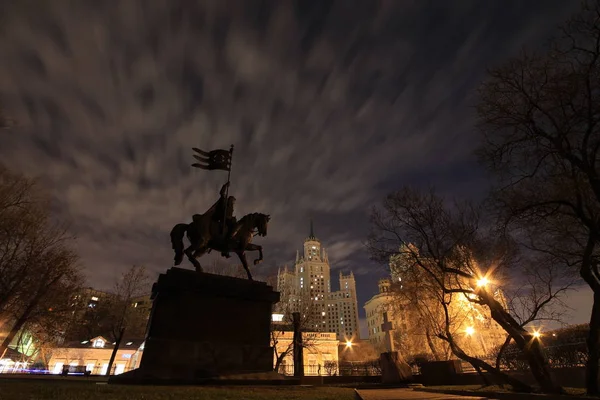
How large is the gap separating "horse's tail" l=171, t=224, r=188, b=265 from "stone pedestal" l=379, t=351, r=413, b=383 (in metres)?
13.7

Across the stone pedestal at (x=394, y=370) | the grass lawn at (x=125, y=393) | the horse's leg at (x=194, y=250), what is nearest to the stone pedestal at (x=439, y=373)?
the stone pedestal at (x=394, y=370)

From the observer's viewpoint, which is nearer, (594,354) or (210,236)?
(594,354)

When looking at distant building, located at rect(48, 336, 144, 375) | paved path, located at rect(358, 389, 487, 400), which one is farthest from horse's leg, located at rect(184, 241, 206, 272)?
distant building, located at rect(48, 336, 144, 375)

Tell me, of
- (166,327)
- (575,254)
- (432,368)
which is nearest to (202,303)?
(166,327)

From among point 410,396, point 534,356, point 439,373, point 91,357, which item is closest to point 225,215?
point 410,396

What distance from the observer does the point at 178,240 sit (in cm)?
1127

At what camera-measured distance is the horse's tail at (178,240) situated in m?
11.0

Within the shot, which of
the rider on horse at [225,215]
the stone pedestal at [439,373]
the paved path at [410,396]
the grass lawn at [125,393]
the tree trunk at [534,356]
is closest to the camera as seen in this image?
the grass lawn at [125,393]

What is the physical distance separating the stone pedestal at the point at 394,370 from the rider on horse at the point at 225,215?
12156mm

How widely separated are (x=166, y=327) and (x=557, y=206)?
12.5 meters

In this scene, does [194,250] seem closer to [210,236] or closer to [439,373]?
[210,236]

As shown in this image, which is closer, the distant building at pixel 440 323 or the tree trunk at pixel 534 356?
the tree trunk at pixel 534 356

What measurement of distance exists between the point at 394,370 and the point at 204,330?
12.8m

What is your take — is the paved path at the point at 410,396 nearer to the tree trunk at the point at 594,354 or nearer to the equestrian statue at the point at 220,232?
the tree trunk at the point at 594,354
